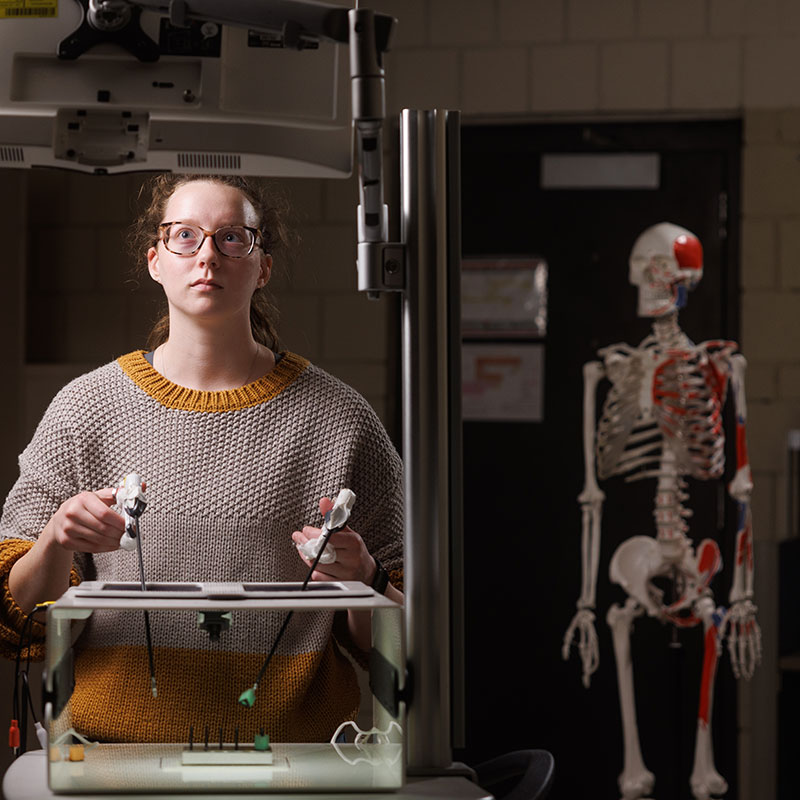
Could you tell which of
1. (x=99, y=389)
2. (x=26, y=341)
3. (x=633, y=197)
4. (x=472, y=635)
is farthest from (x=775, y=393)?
(x=99, y=389)

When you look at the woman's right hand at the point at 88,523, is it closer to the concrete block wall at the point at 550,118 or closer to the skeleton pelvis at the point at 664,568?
the skeleton pelvis at the point at 664,568

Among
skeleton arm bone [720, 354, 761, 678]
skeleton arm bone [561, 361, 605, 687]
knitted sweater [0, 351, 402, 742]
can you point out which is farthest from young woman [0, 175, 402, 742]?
skeleton arm bone [720, 354, 761, 678]

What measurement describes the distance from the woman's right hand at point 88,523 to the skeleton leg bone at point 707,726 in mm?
2404

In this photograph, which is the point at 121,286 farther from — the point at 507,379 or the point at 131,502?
the point at 131,502

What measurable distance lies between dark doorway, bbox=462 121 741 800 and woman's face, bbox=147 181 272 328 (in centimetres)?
245

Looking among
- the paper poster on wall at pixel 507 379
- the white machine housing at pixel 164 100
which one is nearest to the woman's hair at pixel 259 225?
the white machine housing at pixel 164 100

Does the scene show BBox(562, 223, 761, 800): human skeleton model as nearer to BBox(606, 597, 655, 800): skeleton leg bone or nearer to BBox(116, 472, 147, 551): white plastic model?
BBox(606, 597, 655, 800): skeleton leg bone

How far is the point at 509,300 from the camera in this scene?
385 centimetres

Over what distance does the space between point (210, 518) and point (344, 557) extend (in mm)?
214

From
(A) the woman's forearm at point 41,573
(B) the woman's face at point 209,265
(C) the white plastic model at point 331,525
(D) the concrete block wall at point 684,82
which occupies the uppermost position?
(D) the concrete block wall at point 684,82

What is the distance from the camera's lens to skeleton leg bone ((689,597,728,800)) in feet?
10.5

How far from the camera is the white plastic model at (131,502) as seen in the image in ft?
3.82

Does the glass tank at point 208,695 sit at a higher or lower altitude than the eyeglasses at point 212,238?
lower

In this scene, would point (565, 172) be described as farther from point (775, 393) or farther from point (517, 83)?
point (775, 393)
